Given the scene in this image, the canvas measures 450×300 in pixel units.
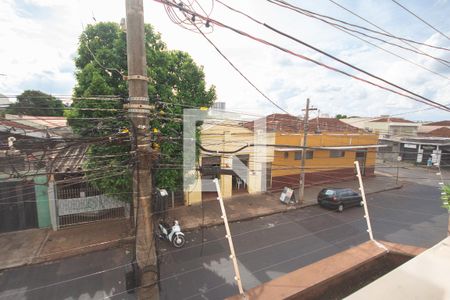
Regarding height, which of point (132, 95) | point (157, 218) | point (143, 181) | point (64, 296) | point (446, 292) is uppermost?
point (132, 95)

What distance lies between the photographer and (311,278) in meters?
3.37

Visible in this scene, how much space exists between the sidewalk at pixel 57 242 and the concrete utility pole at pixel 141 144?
683 centimetres

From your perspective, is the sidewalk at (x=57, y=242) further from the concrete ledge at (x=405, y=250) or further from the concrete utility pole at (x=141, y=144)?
the concrete ledge at (x=405, y=250)

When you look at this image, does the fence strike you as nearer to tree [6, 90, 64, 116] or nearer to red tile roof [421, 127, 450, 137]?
tree [6, 90, 64, 116]

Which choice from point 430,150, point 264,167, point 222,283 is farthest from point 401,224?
point 430,150

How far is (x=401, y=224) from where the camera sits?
12.1m

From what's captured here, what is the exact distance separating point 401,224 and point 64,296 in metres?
15.0

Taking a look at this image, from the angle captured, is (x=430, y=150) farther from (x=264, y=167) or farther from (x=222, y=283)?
(x=222, y=283)

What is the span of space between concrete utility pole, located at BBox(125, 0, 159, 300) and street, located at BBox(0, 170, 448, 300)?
3886mm

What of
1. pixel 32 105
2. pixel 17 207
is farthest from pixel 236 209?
pixel 32 105

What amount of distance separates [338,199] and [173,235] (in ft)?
32.0

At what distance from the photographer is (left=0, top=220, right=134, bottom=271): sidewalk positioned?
884 centimetres

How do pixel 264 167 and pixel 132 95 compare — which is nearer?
pixel 132 95

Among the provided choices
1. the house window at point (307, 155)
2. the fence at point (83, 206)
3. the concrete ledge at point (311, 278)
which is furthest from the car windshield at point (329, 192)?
the fence at point (83, 206)
